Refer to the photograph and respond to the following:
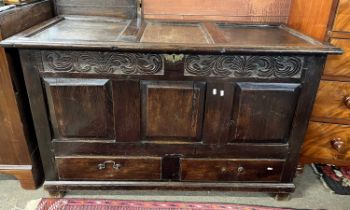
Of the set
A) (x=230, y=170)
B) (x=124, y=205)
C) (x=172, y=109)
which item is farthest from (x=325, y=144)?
(x=124, y=205)

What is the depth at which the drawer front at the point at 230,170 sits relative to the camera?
130 centimetres

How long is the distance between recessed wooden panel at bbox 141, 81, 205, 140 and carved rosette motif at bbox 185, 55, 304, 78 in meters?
0.07

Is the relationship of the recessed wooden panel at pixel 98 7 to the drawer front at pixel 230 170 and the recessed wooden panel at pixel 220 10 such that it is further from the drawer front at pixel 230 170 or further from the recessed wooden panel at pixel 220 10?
the drawer front at pixel 230 170

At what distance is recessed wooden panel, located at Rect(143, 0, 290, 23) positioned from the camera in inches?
59.7

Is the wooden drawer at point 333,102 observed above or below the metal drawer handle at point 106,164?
above

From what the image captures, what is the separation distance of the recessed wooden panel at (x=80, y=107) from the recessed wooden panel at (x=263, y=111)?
A: 0.57 meters

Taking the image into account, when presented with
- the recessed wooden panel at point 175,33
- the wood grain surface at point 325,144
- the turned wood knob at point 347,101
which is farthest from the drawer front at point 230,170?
the recessed wooden panel at point 175,33

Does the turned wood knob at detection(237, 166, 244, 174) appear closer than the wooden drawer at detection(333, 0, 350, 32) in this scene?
No

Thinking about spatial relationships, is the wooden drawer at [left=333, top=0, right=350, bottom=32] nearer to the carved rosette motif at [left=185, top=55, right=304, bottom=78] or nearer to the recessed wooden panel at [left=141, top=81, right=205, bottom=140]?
the carved rosette motif at [left=185, top=55, right=304, bottom=78]

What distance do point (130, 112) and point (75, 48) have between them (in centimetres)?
35

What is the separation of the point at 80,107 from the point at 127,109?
0.20 metres

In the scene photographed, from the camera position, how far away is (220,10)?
153cm

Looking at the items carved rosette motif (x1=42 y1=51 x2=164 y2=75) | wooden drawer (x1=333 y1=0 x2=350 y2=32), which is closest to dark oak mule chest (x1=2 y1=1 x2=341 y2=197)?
carved rosette motif (x1=42 y1=51 x2=164 y2=75)

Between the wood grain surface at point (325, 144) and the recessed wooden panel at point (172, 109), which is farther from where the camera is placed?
the wood grain surface at point (325, 144)
